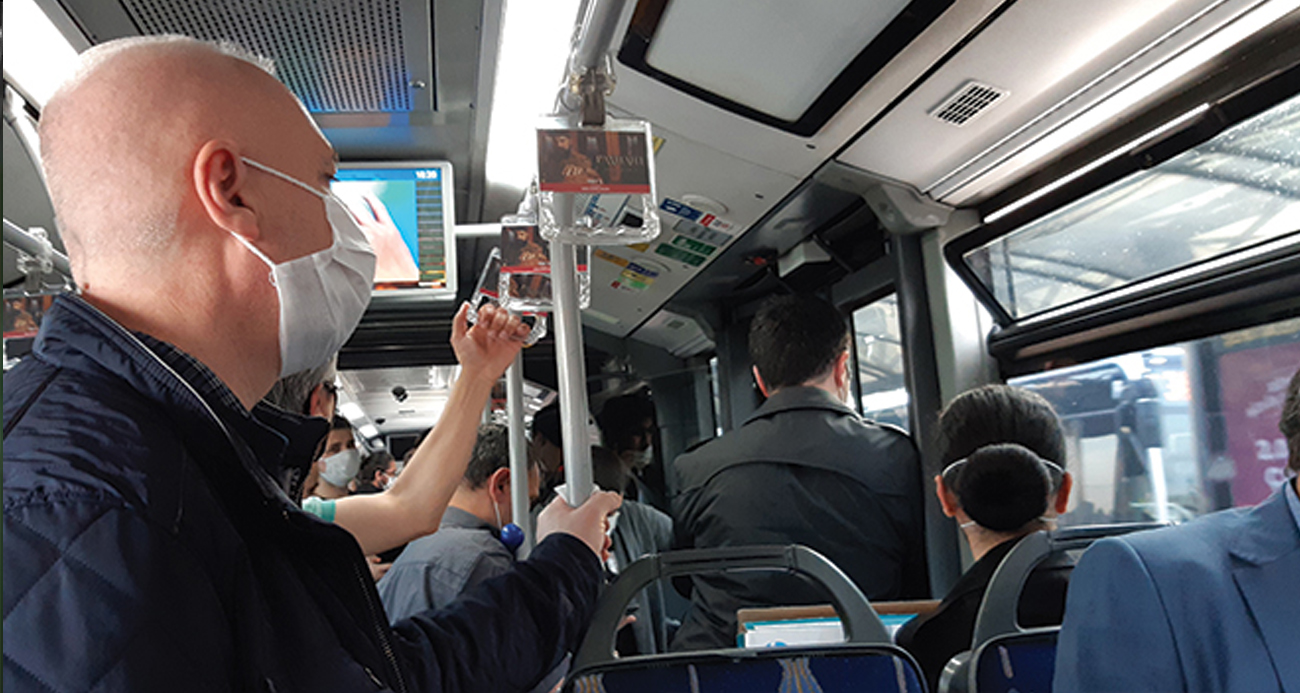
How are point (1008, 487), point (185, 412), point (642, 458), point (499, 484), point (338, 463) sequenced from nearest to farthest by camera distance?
point (185, 412) < point (1008, 487) < point (499, 484) < point (338, 463) < point (642, 458)

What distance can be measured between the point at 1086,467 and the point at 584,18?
2.48m

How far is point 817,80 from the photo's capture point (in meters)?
2.59

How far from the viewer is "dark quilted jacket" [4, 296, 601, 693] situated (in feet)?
2.24

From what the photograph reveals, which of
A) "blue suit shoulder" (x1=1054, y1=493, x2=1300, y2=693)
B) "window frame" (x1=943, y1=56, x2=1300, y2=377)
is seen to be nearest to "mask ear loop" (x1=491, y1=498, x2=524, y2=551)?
"blue suit shoulder" (x1=1054, y1=493, x2=1300, y2=693)

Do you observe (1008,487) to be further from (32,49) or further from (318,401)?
(32,49)

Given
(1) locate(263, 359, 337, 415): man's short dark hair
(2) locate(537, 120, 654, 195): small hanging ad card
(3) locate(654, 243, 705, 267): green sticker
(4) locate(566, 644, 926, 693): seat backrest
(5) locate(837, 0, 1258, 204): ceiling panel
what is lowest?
(4) locate(566, 644, 926, 693): seat backrest

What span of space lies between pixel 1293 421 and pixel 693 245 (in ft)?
9.97

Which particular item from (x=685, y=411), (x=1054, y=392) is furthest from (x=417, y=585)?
(x=685, y=411)

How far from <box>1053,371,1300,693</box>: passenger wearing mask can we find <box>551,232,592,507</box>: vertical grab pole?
2.78ft

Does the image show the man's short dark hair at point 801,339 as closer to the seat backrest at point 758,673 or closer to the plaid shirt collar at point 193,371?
the seat backrest at point 758,673

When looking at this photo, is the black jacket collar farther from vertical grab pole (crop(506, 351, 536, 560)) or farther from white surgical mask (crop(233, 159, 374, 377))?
white surgical mask (crop(233, 159, 374, 377))

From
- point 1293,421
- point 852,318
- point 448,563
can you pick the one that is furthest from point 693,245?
point 1293,421

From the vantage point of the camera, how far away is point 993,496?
89.4 inches

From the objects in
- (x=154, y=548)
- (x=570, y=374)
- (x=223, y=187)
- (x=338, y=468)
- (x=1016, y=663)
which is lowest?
(x=1016, y=663)
